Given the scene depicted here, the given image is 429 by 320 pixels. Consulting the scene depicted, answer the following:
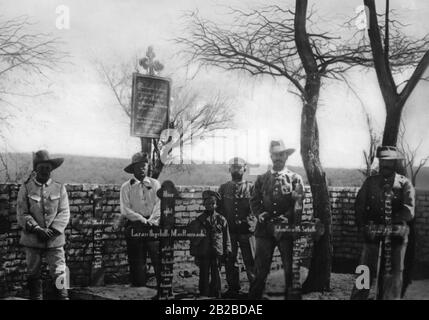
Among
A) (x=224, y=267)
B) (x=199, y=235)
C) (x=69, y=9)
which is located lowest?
(x=224, y=267)

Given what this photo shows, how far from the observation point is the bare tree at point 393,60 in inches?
271

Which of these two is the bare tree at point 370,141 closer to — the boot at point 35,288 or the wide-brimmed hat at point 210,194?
the wide-brimmed hat at point 210,194

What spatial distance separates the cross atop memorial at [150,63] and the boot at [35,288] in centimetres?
270

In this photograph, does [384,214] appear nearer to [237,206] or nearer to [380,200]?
[380,200]

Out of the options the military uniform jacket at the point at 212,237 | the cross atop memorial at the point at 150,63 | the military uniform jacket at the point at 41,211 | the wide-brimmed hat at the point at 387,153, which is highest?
the cross atop memorial at the point at 150,63

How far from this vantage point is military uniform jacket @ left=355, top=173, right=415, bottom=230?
6.59m

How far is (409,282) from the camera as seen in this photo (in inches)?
267

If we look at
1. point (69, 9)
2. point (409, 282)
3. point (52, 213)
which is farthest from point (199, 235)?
point (69, 9)

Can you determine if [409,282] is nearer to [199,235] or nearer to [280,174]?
[280,174]

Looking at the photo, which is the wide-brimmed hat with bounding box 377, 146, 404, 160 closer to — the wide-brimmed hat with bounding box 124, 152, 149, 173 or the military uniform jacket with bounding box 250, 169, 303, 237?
the military uniform jacket with bounding box 250, 169, 303, 237

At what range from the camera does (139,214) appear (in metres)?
6.56

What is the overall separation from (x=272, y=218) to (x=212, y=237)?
0.73 m

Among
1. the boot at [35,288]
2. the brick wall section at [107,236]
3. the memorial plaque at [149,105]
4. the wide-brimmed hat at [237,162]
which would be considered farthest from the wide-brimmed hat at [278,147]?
the boot at [35,288]
